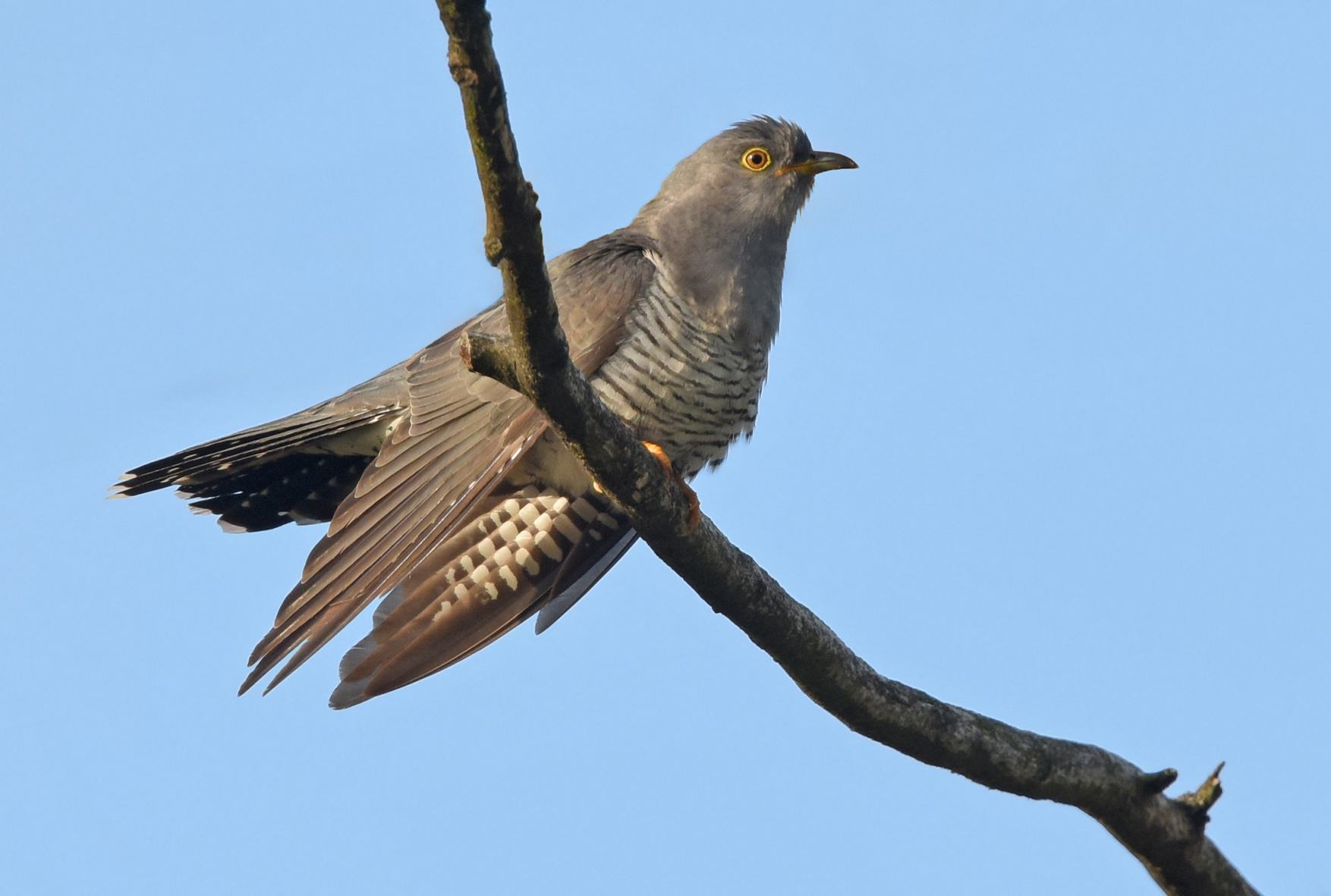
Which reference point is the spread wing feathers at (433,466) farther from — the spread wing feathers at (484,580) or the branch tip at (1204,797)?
the branch tip at (1204,797)

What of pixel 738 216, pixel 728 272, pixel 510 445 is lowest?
pixel 510 445

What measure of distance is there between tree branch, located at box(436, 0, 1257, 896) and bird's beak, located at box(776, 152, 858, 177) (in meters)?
2.05

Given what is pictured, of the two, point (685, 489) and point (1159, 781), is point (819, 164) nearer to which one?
point (685, 489)

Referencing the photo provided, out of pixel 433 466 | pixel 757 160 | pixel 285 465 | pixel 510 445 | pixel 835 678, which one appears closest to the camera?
pixel 835 678

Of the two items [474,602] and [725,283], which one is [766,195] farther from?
[474,602]

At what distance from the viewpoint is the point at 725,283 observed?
15.0ft

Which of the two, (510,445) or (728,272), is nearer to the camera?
(510,445)

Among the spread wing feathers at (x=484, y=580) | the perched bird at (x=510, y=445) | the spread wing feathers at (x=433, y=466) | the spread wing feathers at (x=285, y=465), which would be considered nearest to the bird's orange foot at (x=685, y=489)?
the perched bird at (x=510, y=445)

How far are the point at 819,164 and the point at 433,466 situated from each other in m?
2.04

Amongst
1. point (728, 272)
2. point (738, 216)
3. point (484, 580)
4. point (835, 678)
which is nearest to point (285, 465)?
point (484, 580)

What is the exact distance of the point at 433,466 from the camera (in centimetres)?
418

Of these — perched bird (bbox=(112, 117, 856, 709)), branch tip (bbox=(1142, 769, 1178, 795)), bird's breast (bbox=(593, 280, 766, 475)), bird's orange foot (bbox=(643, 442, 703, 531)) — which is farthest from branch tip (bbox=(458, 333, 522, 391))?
branch tip (bbox=(1142, 769, 1178, 795))

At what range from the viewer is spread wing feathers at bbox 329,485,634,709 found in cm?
450

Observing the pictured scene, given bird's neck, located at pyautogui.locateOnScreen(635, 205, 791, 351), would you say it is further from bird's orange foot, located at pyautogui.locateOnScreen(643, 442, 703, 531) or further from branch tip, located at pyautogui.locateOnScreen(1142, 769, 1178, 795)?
branch tip, located at pyautogui.locateOnScreen(1142, 769, 1178, 795)
